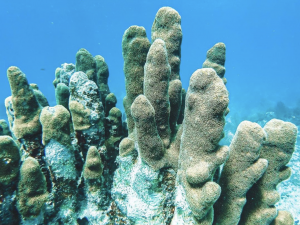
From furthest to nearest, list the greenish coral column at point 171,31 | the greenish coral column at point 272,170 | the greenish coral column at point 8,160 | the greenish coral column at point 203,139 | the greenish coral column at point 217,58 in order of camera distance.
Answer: the greenish coral column at point 217,58
the greenish coral column at point 171,31
the greenish coral column at point 272,170
the greenish coral column at point 8,160
the greenish coral column at point 203,139

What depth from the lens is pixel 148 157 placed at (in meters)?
2.47

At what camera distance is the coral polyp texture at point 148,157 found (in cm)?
211

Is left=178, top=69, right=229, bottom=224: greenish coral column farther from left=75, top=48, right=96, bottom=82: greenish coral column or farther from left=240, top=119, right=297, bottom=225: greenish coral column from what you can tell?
left=75, top=48, right=96, bottom=82: greenish coral column

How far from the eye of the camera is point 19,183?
85.4 inches

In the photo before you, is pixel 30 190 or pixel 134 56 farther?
pixel 134 56

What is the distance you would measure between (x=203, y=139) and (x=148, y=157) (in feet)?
2.39

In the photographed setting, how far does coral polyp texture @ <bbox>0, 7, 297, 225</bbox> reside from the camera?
2.11m

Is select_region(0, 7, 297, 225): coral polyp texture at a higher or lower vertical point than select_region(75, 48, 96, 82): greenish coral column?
lower

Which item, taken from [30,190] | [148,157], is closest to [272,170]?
[148,157]

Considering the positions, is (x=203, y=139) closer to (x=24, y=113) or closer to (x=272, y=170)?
(x=272, y=170)

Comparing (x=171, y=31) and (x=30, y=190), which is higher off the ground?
(x=171, y=31)

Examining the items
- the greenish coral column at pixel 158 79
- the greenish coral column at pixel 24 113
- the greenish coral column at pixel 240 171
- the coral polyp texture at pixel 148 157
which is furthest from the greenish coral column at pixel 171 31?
the greenish coral column at pixel 24 113

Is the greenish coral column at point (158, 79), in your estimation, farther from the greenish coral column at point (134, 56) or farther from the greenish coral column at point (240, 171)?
the greenish coral column at point (240, 171)

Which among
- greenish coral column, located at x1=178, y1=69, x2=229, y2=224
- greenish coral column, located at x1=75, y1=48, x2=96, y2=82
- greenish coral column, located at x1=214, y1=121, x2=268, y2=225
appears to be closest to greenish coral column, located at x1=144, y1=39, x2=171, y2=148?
greenish coral column, located at x1=178, y1=69, x2=229, y2=224
